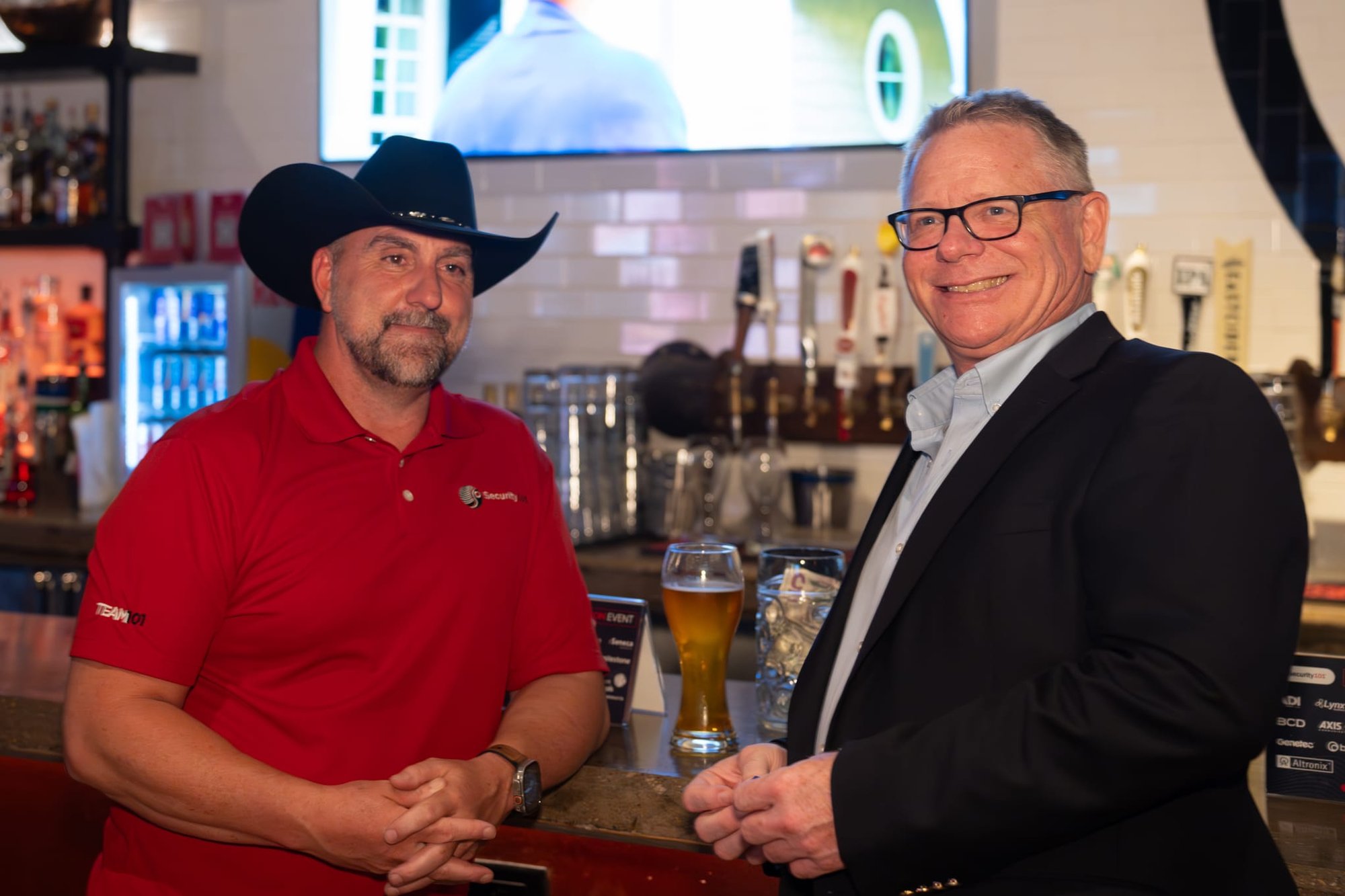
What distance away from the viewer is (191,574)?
1725 mm

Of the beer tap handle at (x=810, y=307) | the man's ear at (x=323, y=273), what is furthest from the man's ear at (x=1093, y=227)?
the beer tap handle at (x=810, y=307)

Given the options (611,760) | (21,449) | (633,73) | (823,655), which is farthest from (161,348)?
(823,655)

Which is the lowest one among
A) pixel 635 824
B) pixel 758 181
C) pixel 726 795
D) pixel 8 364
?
pixel 635 824

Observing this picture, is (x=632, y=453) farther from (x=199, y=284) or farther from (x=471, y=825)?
(x=471, y=825)

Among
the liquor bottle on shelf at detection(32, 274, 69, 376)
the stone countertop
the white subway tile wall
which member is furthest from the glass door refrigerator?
the stone countertop

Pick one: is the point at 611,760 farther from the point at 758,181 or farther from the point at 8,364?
the point at 8,364

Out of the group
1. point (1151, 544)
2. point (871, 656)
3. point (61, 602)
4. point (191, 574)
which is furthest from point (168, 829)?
point (61, 602)

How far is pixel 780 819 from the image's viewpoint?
1.37m

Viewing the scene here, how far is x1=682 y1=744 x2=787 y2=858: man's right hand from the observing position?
4.88 ft

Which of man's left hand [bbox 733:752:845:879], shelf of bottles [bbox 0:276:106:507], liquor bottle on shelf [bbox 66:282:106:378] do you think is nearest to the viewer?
man's left hand [bbox 733:752:845:879]

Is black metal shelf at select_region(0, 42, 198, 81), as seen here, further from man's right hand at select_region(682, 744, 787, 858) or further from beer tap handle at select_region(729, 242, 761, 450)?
man's right hand at select_region(682, 744, 787, 858)

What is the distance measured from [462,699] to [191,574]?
16.2 inches

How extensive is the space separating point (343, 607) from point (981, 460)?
0.89 meters

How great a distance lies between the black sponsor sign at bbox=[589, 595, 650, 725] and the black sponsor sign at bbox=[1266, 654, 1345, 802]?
920 mm
